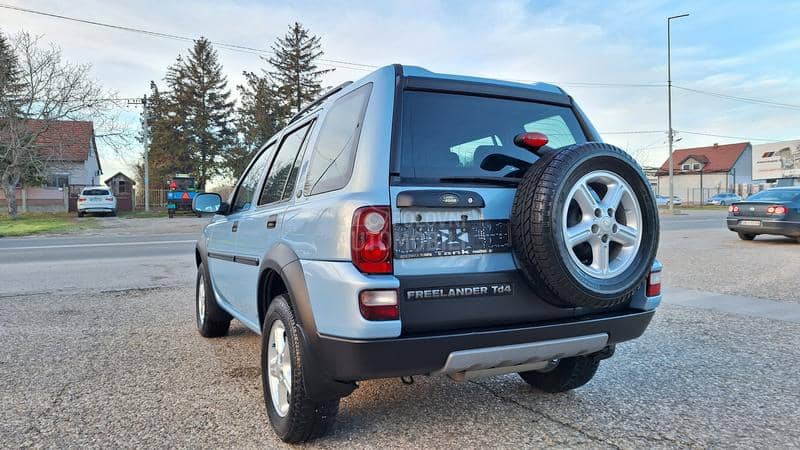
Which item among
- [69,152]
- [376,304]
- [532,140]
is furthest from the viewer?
[69,152]

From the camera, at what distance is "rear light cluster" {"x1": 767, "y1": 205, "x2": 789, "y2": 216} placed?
12320mm

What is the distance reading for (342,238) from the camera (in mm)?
2395

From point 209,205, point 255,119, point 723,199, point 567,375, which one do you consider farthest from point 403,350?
point 723,199

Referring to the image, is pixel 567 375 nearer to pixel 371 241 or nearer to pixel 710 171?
pixel 371 241

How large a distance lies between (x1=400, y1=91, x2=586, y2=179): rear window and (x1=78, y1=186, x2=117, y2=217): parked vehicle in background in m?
30.3

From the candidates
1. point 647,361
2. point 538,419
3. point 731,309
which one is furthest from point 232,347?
point 731,309

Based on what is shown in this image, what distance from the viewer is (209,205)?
15.2ft

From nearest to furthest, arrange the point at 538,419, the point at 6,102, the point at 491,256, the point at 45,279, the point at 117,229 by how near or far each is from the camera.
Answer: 1. the point at 491,256
2. the point at 538,419
3. the point at 45,279
4. the point at 117,229
5. the point at 6,102

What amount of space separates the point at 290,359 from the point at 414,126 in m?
1.29

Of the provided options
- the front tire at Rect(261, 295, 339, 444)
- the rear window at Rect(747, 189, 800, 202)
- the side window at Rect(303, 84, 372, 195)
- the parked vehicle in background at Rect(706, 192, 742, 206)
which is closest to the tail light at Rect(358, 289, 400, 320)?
the front tire at Rect(261, 295, 339, 444)

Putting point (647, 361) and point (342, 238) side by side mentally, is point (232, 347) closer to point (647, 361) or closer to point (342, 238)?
point (342, 238)

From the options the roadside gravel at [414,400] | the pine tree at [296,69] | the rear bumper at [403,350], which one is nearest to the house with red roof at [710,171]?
the pine tree at [296,69]

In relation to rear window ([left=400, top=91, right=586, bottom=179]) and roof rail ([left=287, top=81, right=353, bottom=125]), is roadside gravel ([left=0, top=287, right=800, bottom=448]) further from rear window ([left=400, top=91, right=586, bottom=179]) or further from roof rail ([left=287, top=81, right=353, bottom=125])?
roof rail ([left=287, top=81, right=353, bottom=125])

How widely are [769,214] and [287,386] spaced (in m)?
13.3
